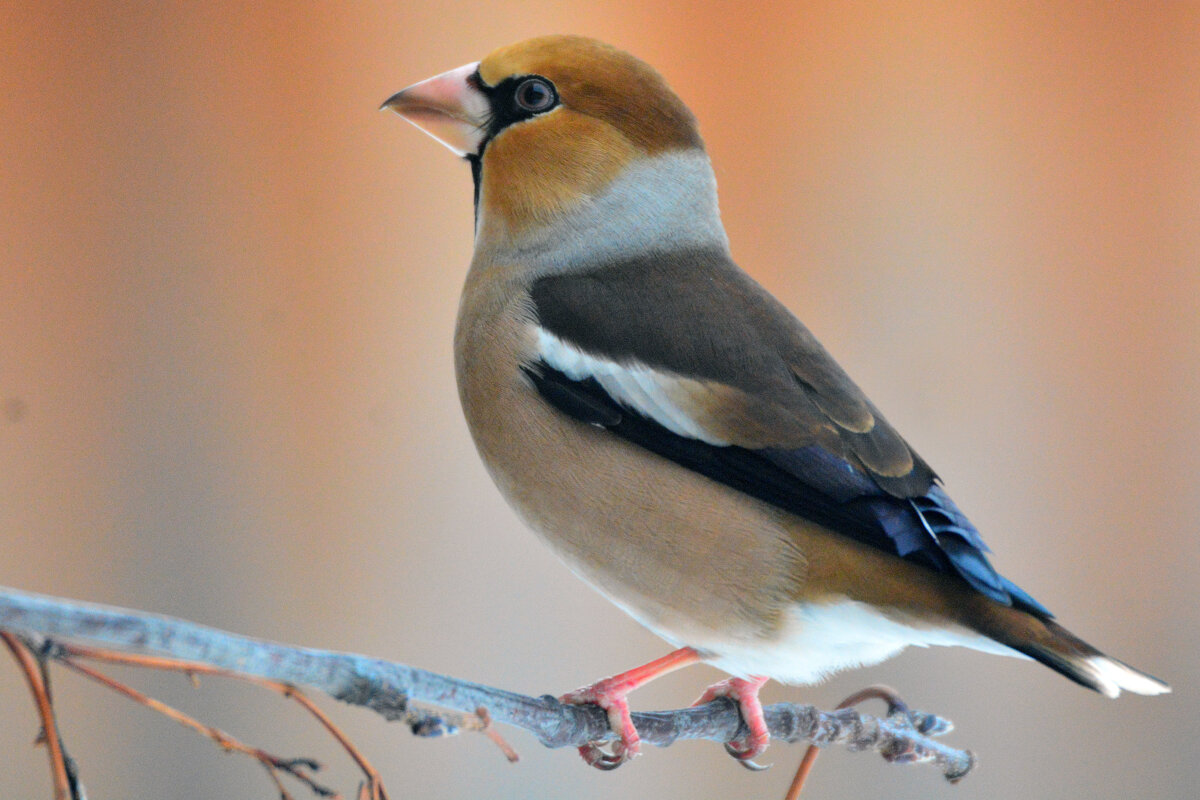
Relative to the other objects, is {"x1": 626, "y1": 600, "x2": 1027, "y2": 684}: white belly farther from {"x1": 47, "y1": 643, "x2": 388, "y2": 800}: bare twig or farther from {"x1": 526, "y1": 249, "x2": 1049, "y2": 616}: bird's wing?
{"x1": 47, "y1": 643, "x2": 388, "y2": 800}: bare twig

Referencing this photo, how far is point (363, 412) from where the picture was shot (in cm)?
246

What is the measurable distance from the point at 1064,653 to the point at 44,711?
74 centimetres

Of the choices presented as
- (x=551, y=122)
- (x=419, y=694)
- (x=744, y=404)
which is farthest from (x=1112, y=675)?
(x=551, y=122)

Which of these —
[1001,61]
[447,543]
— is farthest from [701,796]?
[1001,61]

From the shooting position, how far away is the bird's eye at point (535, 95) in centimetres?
123

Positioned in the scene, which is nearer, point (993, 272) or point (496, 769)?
point (496, 769)

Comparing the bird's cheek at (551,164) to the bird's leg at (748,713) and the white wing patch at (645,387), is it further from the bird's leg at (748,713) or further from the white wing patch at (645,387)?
the bird's leg at (748,713)

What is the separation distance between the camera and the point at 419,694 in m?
0.65

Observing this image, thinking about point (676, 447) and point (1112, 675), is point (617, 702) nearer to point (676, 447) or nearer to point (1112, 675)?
point (676, 447)

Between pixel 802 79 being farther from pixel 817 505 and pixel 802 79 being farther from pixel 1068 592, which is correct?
pixel 817 505

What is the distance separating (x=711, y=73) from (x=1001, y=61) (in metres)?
0.76

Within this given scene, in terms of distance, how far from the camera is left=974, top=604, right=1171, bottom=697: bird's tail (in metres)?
0.84

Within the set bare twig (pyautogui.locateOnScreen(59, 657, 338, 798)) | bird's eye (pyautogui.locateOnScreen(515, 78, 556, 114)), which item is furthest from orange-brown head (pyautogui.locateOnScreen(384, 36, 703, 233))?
bare twig (pyautogui.locateOnScreen(59, 657, 338, 798))

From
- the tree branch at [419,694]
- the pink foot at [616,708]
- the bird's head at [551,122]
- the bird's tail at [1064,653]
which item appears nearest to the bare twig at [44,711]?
the tree branch at [419,694]
